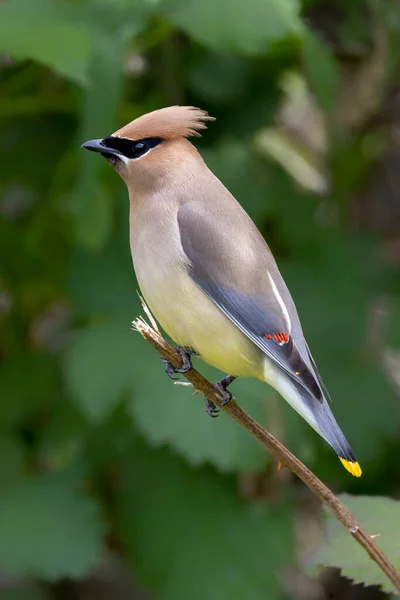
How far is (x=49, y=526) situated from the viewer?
307cm

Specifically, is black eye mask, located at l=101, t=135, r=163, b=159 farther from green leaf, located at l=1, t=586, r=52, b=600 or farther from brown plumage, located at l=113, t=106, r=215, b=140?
green leaf, located at l=1, t=586, r=52, b=600

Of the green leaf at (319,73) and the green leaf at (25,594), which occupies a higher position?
the green leaf at (319,73)

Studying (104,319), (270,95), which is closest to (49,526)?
(104,319)

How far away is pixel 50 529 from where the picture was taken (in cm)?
306

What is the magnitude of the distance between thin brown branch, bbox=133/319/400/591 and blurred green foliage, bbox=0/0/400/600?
Answer: 85cm

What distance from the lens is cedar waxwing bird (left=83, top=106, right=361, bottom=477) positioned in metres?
1.96

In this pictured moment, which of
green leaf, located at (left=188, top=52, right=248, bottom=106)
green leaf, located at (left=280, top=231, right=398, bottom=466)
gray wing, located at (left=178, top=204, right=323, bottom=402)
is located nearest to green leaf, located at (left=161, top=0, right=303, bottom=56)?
green leaf, located at (left=188, top=52, right=248, bottom=106)

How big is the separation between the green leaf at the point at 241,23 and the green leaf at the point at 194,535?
132cm

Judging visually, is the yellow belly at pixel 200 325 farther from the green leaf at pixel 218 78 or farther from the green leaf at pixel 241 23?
the green leaf at pixel 218 78

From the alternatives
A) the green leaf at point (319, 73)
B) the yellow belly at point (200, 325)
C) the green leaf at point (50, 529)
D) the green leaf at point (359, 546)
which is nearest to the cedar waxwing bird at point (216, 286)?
the yellow belly at point (200, 325)

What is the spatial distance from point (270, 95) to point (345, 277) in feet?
2.26

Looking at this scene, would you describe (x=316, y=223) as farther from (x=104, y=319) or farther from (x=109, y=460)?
(x=109, y=460)

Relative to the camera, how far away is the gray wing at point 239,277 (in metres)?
1.98

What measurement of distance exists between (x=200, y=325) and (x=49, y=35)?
0.95 metres
